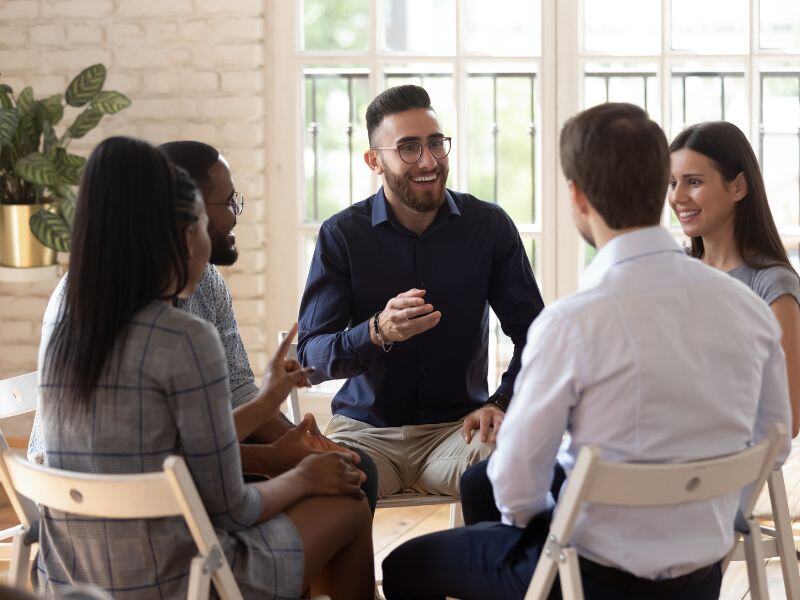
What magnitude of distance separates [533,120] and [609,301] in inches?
107

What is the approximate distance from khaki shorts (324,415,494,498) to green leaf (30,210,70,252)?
1568 mm

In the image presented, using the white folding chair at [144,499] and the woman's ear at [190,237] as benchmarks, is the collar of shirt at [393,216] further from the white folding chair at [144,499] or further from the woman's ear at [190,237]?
the white folding chair at [144,499]

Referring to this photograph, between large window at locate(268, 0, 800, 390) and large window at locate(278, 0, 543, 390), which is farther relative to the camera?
large window at locate(278, 0, 543, 390)

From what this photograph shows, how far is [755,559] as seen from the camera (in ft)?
6.84

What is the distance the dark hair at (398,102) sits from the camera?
288cm

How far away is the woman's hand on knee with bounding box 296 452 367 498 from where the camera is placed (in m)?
2.09

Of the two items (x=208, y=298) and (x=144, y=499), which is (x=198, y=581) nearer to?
(x=144, y=499)

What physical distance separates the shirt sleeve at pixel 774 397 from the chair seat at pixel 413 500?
86cm

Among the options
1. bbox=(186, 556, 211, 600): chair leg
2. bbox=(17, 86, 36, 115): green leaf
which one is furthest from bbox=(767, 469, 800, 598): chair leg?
bbox=(17, 86, 36, 115): green leaf

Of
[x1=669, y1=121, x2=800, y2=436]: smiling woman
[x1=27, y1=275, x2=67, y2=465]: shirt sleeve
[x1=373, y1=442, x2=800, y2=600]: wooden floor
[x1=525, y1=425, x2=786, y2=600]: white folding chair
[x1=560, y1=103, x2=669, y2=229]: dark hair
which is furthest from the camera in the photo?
[x1=373, y1=442, x2=800, y2=600]: wooden floor

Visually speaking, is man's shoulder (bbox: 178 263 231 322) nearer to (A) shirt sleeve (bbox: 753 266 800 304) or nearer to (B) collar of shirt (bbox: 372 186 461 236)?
(B) collar of shirt (bbox: 372 186 461 236)

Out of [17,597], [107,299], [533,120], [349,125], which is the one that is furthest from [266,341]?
[17,597]

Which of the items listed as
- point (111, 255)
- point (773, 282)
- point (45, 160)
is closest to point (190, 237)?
point (111, 255)

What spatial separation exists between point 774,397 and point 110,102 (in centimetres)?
278
